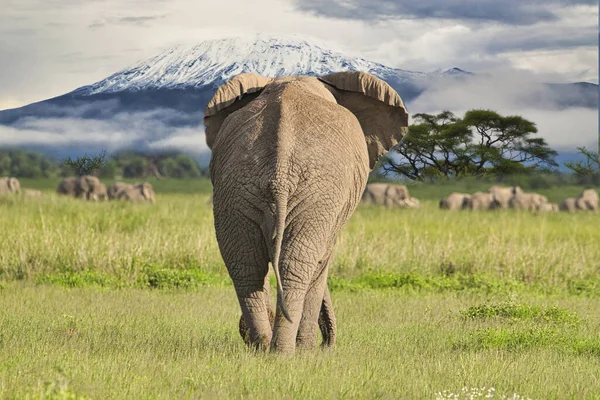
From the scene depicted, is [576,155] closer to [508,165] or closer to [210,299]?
[508,165]

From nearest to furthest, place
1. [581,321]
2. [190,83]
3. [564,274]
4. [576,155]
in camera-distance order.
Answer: [190,83], [581,321], [576,155], [564,274]

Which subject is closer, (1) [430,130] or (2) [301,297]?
(2) [301,297]

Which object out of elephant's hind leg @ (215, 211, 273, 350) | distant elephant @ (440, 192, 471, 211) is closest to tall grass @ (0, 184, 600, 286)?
elephant's hind leg @ (215, 211, 273, 350)

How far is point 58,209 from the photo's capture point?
20594 mm

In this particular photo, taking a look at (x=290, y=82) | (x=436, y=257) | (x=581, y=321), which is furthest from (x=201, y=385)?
(x=436, y=257)

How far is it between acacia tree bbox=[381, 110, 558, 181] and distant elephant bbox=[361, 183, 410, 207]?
26.1 metres

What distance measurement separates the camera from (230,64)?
9602 mm

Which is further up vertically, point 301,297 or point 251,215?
point 251,215

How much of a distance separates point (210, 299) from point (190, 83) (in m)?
3.34

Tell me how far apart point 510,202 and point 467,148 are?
86.8 feet

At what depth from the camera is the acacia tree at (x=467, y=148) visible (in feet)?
31.5

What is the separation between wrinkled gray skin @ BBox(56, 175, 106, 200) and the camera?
40.2 m

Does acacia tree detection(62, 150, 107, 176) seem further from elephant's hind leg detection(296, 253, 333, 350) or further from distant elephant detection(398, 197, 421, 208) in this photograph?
distant elephant detection(398, 197, 421, 208)

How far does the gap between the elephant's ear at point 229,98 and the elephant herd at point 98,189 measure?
30707 mm
